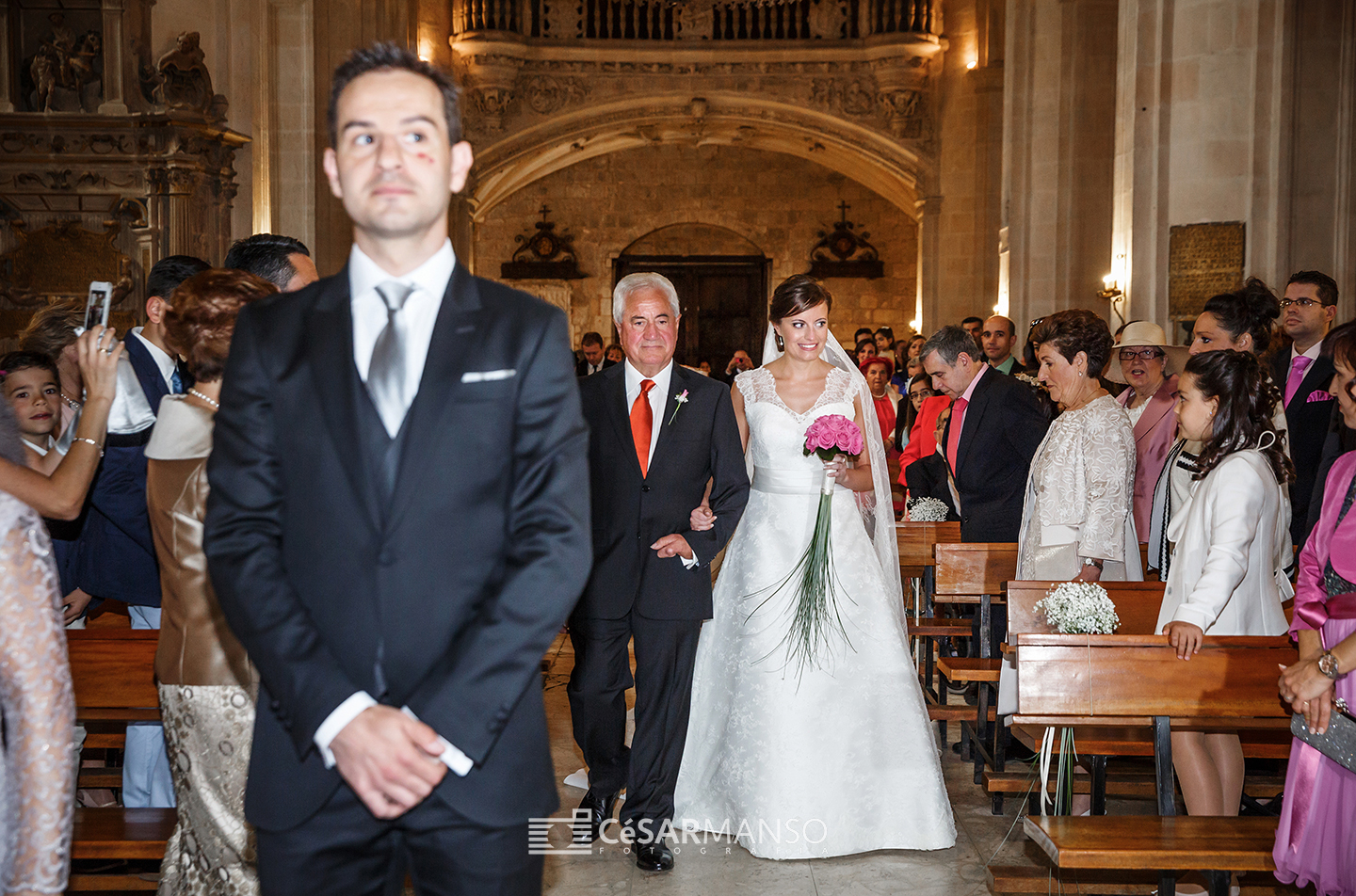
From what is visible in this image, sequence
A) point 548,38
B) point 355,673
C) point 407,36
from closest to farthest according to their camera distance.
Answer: point 355,673 < point 407,36 < point 548,38

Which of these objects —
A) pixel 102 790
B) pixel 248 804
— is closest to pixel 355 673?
pixel 248 804

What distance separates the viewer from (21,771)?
2000mm

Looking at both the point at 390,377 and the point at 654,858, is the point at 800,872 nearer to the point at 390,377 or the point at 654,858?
the point at 654,858

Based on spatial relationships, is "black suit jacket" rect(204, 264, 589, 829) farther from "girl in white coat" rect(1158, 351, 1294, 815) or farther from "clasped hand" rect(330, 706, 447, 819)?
"girl in white coat" rect(1158, 351, 1294, 815)

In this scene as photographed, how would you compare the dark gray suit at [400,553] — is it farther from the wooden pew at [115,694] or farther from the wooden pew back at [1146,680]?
the wooden pew back at [1146,680]

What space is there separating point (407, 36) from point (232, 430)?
13894 millimetres

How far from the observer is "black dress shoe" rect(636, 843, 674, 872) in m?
3.86

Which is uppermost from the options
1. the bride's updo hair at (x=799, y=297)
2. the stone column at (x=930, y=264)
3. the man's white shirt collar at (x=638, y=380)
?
the stone column at (x=930, y=264)

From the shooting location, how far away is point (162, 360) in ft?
12.7

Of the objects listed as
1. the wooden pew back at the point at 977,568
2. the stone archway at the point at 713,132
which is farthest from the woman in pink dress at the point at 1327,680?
the stone archway at the point at 713,132

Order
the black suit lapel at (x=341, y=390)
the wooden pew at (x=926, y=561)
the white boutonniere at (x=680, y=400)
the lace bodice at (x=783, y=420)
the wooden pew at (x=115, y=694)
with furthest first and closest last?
the wooden pew at (x=926, y=561) < the lace bodice at (x=783, y=420) < the white boutonniere at (x=680, y=400) < the wooden pew at (x=115, y=694) < the black suit lapel at (x=341, y=390)

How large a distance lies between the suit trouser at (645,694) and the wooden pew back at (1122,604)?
1.19 m

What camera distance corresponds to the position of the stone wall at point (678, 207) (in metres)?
21.2

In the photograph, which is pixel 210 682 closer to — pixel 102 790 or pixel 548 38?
pixel 102 790
